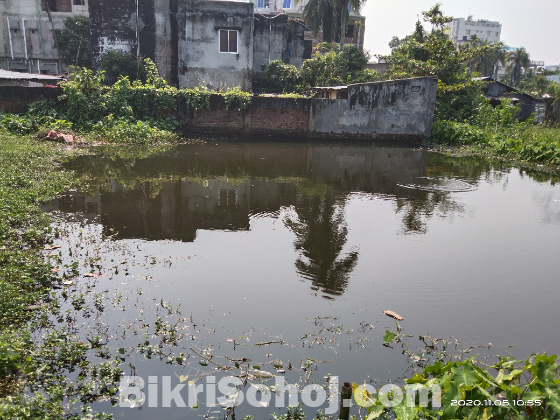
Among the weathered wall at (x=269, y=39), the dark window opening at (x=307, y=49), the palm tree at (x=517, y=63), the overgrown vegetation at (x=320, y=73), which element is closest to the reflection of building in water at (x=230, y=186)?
the overgrown vegetation at (x=320, y=73)

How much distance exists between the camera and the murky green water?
372cm

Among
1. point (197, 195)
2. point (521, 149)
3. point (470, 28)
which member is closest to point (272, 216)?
point (197, 195)

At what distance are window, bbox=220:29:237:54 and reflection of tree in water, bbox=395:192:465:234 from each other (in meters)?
14.8

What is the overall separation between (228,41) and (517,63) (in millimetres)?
37718

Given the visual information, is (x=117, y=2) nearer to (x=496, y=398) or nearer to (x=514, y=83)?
(x=496, y=398)

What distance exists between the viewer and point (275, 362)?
345 cm

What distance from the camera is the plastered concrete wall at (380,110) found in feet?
55.0

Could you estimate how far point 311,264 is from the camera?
17.6 feet

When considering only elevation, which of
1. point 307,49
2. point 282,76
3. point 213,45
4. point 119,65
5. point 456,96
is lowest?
point 456,96

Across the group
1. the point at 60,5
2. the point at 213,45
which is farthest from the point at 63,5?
the point at 213,45

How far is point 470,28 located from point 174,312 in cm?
8121

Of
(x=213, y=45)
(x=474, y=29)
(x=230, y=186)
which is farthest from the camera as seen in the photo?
(x=474, y=29)

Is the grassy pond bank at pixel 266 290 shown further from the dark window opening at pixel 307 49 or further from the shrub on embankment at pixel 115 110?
the dark window opening at pixel 307 49

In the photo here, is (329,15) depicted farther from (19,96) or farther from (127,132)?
(19,96)
